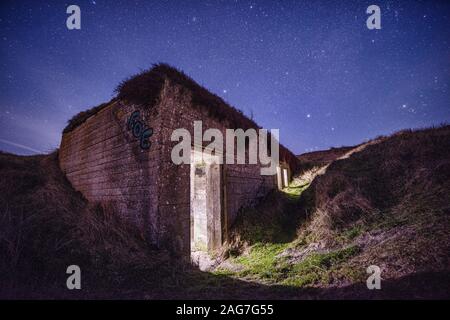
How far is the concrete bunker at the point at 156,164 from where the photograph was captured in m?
4.61

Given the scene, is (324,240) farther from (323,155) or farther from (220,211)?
(323,155)

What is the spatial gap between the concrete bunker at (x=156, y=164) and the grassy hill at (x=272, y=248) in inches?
20.3

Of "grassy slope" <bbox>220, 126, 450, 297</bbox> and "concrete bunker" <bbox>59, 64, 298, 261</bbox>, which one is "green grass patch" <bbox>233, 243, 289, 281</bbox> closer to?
"grassy slope" <bbox>220, 126, 450, 297</bbox>

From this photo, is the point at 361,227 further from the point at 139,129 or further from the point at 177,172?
the point at 139,129

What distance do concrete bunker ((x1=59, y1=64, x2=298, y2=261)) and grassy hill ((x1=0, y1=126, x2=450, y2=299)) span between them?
0.52 m

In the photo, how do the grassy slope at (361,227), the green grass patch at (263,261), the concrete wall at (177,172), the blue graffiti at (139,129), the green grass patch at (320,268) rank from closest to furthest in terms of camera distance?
the grassy slope at (361,227) → the green grass patch at (320,268) → the green grass patch at (263,261) → the concrete wall at (177,172) → the blue graffiti at (139,129)

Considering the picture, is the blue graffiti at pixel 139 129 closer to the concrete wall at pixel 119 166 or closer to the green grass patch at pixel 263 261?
the concrete wall at pixel 119 166

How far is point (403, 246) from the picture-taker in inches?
144

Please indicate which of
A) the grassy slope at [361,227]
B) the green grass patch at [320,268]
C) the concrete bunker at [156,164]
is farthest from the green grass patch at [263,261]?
the concrete bunker at [156,164]

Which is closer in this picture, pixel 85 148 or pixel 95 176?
pixel 95 176

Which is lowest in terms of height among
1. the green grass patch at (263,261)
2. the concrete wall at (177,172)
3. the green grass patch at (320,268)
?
the green grass patch at (263,261)
